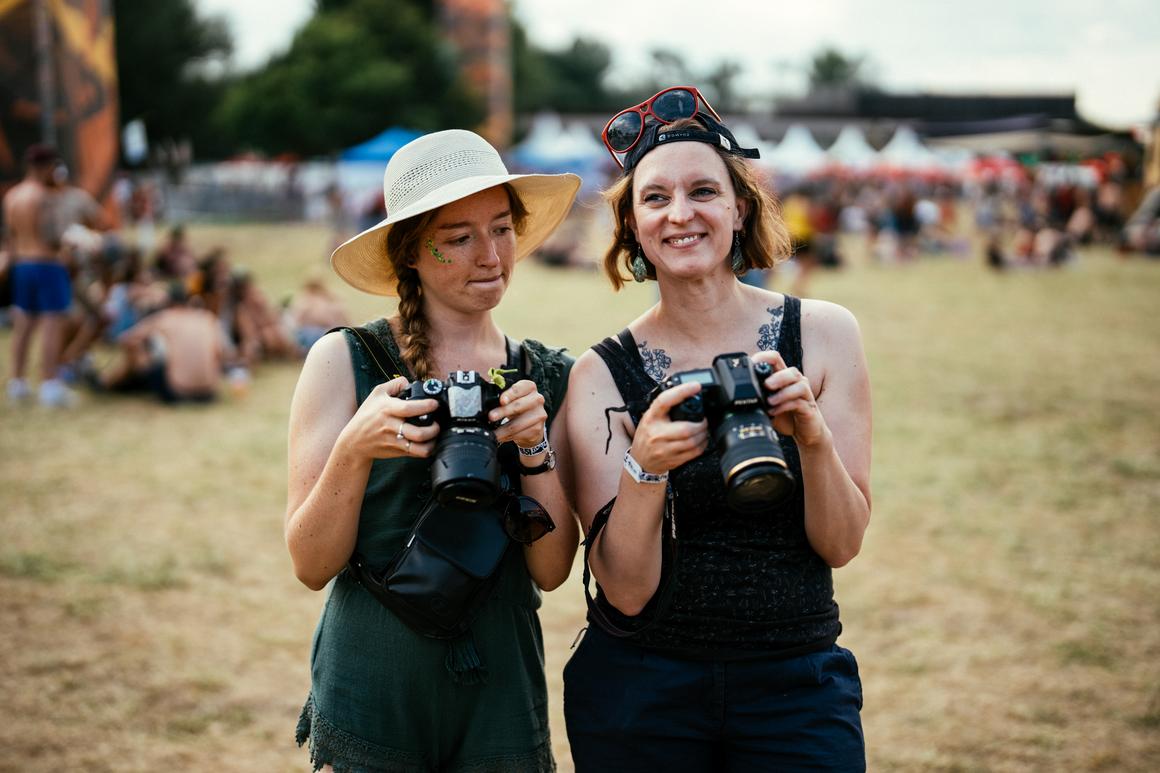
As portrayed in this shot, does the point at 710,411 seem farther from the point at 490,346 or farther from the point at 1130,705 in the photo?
the point at 1130,705

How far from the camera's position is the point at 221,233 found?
3055cm

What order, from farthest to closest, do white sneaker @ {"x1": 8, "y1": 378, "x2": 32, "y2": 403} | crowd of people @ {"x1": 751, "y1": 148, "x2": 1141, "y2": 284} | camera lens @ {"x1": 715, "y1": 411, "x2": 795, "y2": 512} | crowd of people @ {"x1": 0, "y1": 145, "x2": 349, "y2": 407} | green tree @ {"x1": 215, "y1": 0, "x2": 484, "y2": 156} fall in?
green tree @ {"x1": 215, "y1": 0, "x2": 484, "y2": 156}, crowd of people @ {"x1": 751, "y1": 148, "x2": 1141, "y2": 284}, white sneaker @ {"x1": 8, "y1": 378, "x2": 32, "y2": 403}, crowd of people @ {"x1": 0, "y1": 145, "x2": 349, "y2": 407}, camera lens @ {"x1": 715, "y1": 411, "x2": 795, "y2": 512}

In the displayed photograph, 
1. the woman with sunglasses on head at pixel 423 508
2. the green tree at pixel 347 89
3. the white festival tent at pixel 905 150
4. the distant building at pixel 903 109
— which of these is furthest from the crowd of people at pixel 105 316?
the distant building at pixel 903 109

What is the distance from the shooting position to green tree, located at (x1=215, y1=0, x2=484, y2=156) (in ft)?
122

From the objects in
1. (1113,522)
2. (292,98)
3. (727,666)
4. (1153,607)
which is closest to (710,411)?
(727,666)

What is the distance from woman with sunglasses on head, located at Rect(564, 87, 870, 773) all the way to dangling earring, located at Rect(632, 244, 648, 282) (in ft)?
0.33

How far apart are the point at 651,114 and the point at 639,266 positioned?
14.7 inches

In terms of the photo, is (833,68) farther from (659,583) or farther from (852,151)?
(659,583)

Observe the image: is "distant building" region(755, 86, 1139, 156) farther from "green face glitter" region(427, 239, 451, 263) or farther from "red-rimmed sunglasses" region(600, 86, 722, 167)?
"green face glitter" region(427, 239, 451, 263)

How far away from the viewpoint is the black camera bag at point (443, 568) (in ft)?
6.71

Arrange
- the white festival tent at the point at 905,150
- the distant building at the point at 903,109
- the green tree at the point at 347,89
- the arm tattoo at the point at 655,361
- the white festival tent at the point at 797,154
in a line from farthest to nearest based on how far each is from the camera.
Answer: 1. the distant building at the point at 903,109
2. the green tree at the point at 347,89
3. the white festival tent at the point at 905,150
4. the white festival tent at the point at 797,154
5. the arm tattoo at the point at 655,361

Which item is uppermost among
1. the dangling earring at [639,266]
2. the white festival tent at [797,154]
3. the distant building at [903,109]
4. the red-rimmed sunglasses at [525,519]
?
the distant building at [903,109]

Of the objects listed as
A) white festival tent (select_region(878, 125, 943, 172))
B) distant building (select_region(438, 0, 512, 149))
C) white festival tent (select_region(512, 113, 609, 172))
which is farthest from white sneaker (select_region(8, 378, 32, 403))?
distant building (select_region(438, 0, 512, 149))

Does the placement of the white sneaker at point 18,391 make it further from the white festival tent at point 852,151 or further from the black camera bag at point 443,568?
the white festival tent at point 852,151
